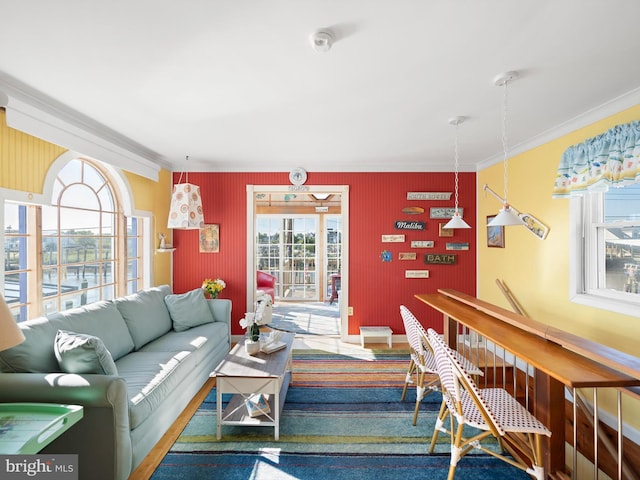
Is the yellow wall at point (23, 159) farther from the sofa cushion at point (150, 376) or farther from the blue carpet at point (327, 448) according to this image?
the blue carpet at point (327, 448)

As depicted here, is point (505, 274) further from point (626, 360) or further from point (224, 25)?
point (224, 25)

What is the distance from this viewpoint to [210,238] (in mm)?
4520

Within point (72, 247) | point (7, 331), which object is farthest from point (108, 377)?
point (72, 247)

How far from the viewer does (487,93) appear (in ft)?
7.59

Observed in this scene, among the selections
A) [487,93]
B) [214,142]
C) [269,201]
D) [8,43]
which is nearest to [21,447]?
[8,43]

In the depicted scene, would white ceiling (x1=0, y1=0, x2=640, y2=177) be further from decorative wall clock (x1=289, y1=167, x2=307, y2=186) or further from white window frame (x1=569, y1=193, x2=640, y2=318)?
decorative wall clock (x1=289, y1=167, x2=307, y2=186)

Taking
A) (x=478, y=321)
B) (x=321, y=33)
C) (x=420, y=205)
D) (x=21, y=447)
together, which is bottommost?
(x=21, y=447)

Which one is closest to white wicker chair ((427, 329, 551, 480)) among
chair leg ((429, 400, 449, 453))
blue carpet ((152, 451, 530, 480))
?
chair leg ((429, 400, 449, 453))

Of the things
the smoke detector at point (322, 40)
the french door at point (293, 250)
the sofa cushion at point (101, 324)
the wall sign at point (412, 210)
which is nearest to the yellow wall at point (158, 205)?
the sofa cushion at point (101, 324)

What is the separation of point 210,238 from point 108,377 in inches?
111

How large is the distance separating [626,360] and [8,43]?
11.1 ft

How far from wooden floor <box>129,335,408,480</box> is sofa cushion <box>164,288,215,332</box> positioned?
0.66 m

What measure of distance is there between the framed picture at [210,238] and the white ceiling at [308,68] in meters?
1.44

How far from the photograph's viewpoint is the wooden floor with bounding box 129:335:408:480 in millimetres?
2098
